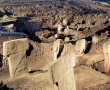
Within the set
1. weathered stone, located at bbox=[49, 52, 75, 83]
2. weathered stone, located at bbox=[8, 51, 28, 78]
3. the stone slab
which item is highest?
weathered stone, located at bbox=[49, 52, 75, 83]

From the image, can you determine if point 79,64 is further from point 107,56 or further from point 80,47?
point 80,47

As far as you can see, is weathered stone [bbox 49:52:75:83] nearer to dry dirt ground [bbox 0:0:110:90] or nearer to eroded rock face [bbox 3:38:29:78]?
dry dirt ground [bbox 0:0:110:90]

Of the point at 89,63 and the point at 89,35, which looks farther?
the point at 89,35

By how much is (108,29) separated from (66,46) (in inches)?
289

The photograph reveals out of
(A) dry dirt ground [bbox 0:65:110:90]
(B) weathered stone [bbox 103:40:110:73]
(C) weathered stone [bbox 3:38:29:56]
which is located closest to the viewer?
(A) dry dirt ground [bbox 0:65:110:90]

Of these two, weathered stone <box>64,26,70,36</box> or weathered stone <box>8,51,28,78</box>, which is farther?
Answer: weathered stone <box>64,26,70,36</box>

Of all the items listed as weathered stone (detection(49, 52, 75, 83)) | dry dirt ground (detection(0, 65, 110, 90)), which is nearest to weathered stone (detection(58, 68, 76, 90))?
weathered stone (detection(49, 52, 75, 83))

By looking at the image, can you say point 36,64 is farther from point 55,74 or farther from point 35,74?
point 55,74

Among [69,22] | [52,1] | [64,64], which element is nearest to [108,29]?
[69,22]

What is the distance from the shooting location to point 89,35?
1973 centimetres

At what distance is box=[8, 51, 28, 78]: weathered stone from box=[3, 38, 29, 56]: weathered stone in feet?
0.63

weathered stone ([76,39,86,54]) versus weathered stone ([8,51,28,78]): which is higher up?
weathered stone ([8,51,28,78])

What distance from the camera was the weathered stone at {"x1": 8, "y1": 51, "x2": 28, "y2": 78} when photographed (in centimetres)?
905

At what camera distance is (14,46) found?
28.9 feet
